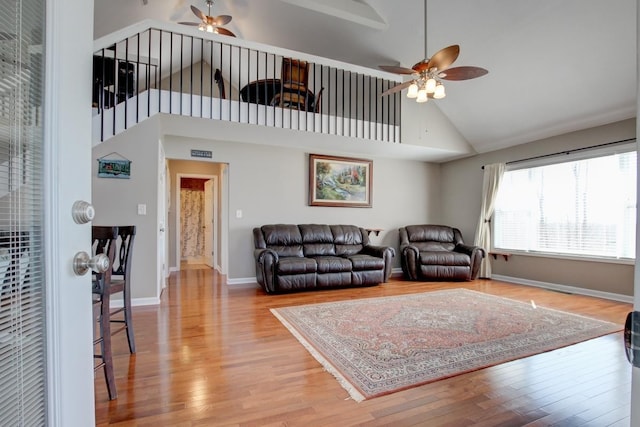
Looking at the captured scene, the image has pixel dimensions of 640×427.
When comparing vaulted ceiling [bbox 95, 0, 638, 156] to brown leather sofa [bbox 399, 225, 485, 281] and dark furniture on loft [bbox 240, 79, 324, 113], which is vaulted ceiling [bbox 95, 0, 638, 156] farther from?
brown leather sofa [bbox 399, 225, 485, 281]

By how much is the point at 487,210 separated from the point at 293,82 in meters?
4.13

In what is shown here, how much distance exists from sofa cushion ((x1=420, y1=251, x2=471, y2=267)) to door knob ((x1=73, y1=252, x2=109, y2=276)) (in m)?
5.12

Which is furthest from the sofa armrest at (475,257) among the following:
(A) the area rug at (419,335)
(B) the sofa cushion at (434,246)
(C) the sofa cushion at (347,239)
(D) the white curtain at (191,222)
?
(D) the white curtain at (191,222)

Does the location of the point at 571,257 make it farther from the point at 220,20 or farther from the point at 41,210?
the point at 220,20

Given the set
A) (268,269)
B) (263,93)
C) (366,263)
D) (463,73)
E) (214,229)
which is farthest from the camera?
(214,229)

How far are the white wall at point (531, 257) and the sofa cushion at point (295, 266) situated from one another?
11.7ft

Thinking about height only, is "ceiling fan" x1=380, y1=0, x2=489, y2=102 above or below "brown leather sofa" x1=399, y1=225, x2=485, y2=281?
above

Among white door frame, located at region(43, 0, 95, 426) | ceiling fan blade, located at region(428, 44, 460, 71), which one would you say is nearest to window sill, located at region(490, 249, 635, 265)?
ceiling fan blade, located at region(428, 44, 460, 71)

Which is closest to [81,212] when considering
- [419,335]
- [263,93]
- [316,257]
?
[419,335]

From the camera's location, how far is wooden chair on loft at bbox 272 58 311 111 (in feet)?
13.0

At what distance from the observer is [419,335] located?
2768mm

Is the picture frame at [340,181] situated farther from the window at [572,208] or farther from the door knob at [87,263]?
the door knob at [87,263]

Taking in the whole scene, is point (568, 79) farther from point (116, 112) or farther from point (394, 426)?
point (116, 112)

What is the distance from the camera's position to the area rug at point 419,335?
213 cm
